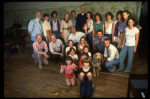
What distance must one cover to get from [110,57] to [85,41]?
0.87m

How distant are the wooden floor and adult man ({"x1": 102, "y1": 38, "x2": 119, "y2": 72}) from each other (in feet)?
0.66

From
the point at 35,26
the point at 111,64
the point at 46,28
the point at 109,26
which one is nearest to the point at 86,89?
the point at 111,64

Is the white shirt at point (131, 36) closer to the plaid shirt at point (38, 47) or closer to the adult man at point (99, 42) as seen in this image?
the adult man at point (99, 42)

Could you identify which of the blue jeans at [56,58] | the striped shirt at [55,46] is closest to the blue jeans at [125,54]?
the blue jeans at [56,58]

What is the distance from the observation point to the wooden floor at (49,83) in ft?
7.80

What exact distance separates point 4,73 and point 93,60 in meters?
2.60

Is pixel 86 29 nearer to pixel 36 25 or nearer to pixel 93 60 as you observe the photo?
pixel 93 60

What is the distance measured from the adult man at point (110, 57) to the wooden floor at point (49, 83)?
200 millimetres

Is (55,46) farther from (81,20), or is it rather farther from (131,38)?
(131,38)

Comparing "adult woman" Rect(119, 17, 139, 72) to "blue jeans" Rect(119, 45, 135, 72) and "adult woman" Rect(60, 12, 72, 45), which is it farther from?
"adult woman" Rect(60, 12, 72, 45)

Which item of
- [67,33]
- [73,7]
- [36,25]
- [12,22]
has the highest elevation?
[73,7]

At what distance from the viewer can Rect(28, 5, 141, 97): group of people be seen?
2.60 metres

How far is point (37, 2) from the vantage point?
5.57 meters

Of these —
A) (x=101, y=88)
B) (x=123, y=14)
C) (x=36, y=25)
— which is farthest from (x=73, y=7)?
(x=101, y=88)
